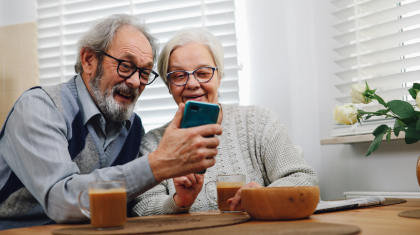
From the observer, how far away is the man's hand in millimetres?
853

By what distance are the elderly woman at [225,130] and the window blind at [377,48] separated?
459mm

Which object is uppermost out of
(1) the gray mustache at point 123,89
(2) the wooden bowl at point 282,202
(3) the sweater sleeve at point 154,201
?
(1) the gray mustache at point 123,89

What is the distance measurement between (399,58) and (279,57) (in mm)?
561

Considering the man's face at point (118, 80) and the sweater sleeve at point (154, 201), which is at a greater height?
the man's face at point (118, 80)

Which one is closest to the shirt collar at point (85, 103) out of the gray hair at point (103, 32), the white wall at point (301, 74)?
the gray hair at point (103, 32)

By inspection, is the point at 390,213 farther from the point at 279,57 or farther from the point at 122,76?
the point at 279,57

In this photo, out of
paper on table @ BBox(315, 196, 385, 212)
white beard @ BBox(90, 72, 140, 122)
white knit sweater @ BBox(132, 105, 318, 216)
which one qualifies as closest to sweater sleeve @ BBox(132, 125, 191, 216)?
white knit sweater @ BBox(132, 105, 318, 216)

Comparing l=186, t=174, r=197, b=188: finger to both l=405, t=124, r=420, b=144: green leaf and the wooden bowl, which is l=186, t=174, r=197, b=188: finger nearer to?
the wooden bowl

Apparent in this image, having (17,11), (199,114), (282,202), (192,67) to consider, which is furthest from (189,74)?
(17,11)

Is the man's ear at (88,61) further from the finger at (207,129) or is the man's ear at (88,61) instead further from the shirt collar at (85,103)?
the finger at (207,129)

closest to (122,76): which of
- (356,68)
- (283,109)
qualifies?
(283,109)

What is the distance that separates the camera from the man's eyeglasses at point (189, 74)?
146 cm

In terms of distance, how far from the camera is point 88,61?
1420 millimetres

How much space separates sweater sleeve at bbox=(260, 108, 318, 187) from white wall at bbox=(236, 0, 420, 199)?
0.41 meters
